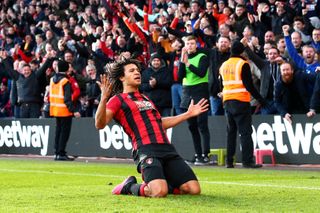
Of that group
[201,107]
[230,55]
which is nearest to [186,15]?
[230,55]

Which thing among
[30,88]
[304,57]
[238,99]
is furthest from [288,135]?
[30,88]

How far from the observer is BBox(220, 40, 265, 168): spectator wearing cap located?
1664cm

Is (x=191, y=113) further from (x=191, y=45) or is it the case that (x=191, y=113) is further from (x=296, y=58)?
(x=296, y=58)

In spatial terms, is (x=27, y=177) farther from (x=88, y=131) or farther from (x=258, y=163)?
(x=88, y=131)

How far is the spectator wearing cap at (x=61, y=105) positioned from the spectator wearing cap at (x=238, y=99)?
16.3ft

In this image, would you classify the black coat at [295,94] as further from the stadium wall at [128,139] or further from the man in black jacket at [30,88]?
the man in black jacket at [30,88]

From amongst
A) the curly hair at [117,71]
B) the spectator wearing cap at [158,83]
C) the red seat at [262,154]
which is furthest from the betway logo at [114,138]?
the curly hair at [117,71]

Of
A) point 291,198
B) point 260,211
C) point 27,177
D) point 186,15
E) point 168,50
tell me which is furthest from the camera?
point 186,15

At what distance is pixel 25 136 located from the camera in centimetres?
2444

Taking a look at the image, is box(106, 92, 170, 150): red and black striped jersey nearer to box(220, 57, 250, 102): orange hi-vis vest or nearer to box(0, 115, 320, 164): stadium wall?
box(220, 57, 250, 102): orange hi-vis vest

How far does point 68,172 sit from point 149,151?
5.75 m

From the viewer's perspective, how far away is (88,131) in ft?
74.3

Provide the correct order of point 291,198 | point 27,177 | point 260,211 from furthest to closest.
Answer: point 27,177, point 291,198, point 260,211

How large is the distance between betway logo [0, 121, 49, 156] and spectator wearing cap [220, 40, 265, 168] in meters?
7.98
